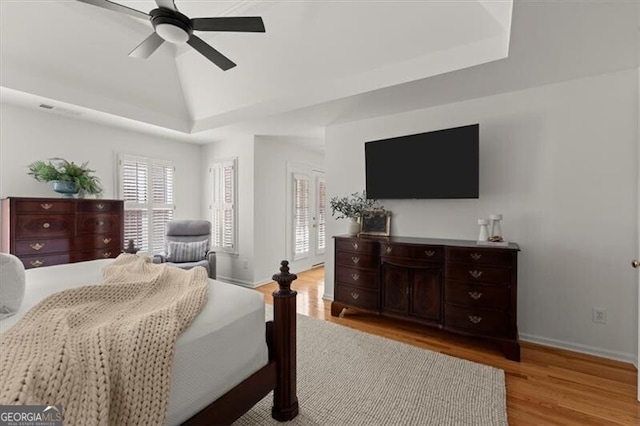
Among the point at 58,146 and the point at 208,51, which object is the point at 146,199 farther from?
the point at 208,51

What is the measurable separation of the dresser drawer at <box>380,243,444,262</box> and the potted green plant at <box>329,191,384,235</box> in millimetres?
610

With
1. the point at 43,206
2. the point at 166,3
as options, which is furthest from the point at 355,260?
the point at 43,206

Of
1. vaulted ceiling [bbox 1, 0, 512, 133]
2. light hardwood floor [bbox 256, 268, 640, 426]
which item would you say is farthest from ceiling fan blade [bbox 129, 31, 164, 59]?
light hardwood floor [bbox 256, 268, 640, 426]

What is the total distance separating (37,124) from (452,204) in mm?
4914

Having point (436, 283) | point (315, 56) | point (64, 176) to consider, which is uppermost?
point (315, 56)

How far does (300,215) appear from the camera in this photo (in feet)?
18.2

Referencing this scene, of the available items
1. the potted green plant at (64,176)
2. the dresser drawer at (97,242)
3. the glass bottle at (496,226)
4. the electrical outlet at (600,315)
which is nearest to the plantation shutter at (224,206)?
the dresser drawer at (97,242)

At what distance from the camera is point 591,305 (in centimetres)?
244

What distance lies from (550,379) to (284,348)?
1.99 meters

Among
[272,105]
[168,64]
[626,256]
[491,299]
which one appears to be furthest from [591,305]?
[168,64]

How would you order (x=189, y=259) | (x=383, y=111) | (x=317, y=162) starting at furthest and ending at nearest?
(x=317, y=162) → (x=189, y=259) → (x=383, y=111)

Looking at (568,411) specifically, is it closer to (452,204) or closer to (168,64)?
(452,204)

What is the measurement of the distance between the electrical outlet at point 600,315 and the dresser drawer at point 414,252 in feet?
4.27

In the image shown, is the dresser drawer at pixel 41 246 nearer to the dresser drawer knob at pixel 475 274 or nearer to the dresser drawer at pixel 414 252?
the dresser drawer at pixel 414 252
